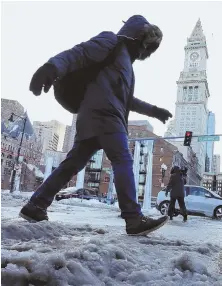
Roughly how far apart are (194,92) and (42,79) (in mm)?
128876

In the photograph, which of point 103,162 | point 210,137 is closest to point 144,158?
point 103,162

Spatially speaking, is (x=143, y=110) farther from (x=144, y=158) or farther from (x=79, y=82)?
(x=144, y=158)

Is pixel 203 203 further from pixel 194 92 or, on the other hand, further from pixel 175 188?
pixel 194 92

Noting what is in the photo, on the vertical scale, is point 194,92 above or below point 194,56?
below

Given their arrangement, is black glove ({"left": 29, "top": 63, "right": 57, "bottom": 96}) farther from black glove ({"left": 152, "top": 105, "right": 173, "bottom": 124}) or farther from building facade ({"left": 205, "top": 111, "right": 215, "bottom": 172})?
building facade ({"left": 205, "top": 111, "right": 215, "bottom": 172})

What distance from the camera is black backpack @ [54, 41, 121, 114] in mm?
2486

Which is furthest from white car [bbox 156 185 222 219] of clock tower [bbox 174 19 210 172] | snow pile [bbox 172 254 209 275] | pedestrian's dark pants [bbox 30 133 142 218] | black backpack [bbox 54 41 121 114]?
clock tower [bbox 174 19 210 172]

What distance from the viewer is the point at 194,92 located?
125 m

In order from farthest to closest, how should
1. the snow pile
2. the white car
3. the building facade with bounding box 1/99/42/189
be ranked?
the building facade with bounding box 1/99/42/189 < the white car < the snow pile

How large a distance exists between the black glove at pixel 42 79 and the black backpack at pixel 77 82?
64 centimetres

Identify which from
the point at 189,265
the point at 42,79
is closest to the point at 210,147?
the point at 42,79

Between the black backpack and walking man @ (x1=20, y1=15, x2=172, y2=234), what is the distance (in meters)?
0.04

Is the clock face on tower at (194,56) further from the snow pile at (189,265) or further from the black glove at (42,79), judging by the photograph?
the snow pile at (189,265)

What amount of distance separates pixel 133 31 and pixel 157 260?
187 centimetres
